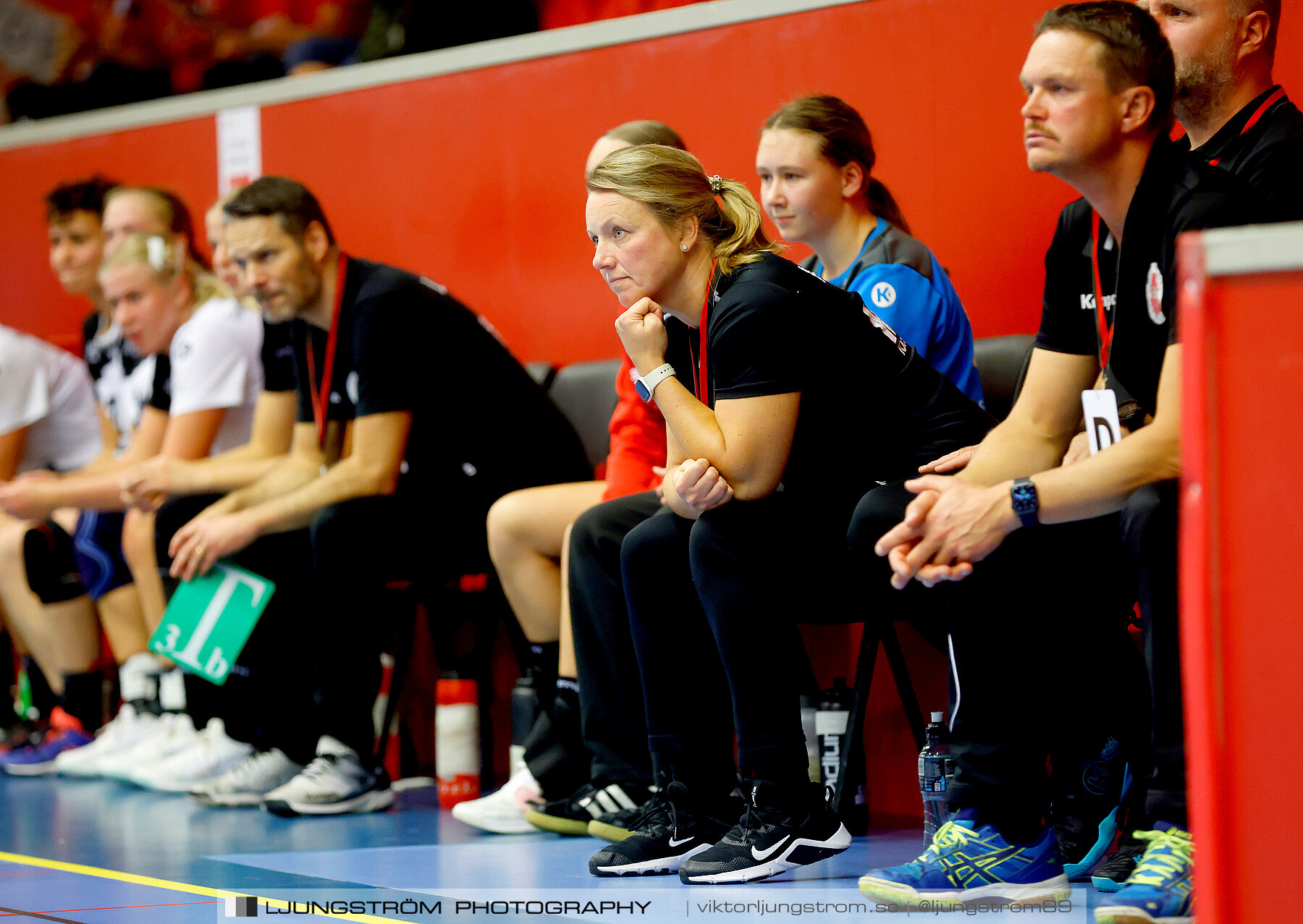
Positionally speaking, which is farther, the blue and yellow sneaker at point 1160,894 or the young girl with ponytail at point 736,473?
the young girl with ponytail at point 736,473

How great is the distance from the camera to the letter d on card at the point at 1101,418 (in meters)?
1.97

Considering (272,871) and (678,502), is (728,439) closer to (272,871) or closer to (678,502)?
(678,502)

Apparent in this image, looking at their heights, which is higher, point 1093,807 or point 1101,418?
point 1101,418

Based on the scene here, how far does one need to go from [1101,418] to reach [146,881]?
1.62 m

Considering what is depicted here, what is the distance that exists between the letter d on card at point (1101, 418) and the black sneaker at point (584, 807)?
1014 mm

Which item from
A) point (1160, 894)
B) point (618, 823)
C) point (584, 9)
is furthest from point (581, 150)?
point (1160, 894)

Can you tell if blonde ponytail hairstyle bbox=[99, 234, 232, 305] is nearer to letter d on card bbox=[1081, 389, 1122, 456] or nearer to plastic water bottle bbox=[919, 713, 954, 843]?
plastic water bottle bbox=[919, 713, 954, 843]

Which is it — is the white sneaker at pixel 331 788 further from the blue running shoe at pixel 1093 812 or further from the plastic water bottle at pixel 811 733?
the blue running shoe at pixel 1093 812

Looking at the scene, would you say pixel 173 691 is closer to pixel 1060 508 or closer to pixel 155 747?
pixel 155 747

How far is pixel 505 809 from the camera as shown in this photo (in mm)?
2791

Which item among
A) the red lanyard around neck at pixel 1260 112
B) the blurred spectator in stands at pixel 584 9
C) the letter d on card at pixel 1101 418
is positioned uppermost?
the blurred spectator in stands at pixel 584 9

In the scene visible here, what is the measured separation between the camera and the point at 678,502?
2.28 m

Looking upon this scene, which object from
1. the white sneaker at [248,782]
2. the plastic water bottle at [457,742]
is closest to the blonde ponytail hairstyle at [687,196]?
the plastic water bottle at [457,742]

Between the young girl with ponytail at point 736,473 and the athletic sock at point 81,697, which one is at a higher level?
the young girl with ponytail at point 736,473
